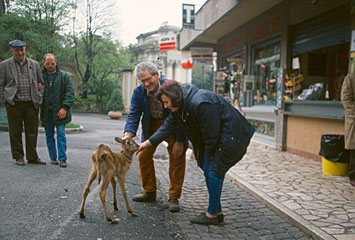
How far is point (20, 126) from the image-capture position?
606cm

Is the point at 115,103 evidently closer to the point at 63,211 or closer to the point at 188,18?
the point at 188,18

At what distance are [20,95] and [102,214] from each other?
3.41 metres

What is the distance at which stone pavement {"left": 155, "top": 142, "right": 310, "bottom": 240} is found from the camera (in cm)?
350

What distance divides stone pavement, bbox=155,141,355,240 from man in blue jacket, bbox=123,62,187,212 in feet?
1.41

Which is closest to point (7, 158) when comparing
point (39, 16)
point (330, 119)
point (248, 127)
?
point (248, 127)

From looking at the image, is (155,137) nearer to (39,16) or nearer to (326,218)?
(326,218)

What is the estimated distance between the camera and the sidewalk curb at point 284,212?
11.2 ft

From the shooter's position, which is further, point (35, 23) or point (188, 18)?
point (35, 23)

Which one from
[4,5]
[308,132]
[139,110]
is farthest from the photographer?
[4,5]

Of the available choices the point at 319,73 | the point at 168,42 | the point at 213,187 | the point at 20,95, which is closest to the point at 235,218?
the point at 213,187

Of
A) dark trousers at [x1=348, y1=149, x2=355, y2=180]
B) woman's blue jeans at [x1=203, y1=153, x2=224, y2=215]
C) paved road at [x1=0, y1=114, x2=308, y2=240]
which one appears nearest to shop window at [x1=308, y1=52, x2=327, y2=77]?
dark trousers at [x1=348, y1=149, x2=355, y2=180]

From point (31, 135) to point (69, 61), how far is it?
105ft

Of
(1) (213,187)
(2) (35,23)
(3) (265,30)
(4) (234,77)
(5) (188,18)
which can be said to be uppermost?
(2) (35,23)

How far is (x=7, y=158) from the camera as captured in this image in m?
6.44
